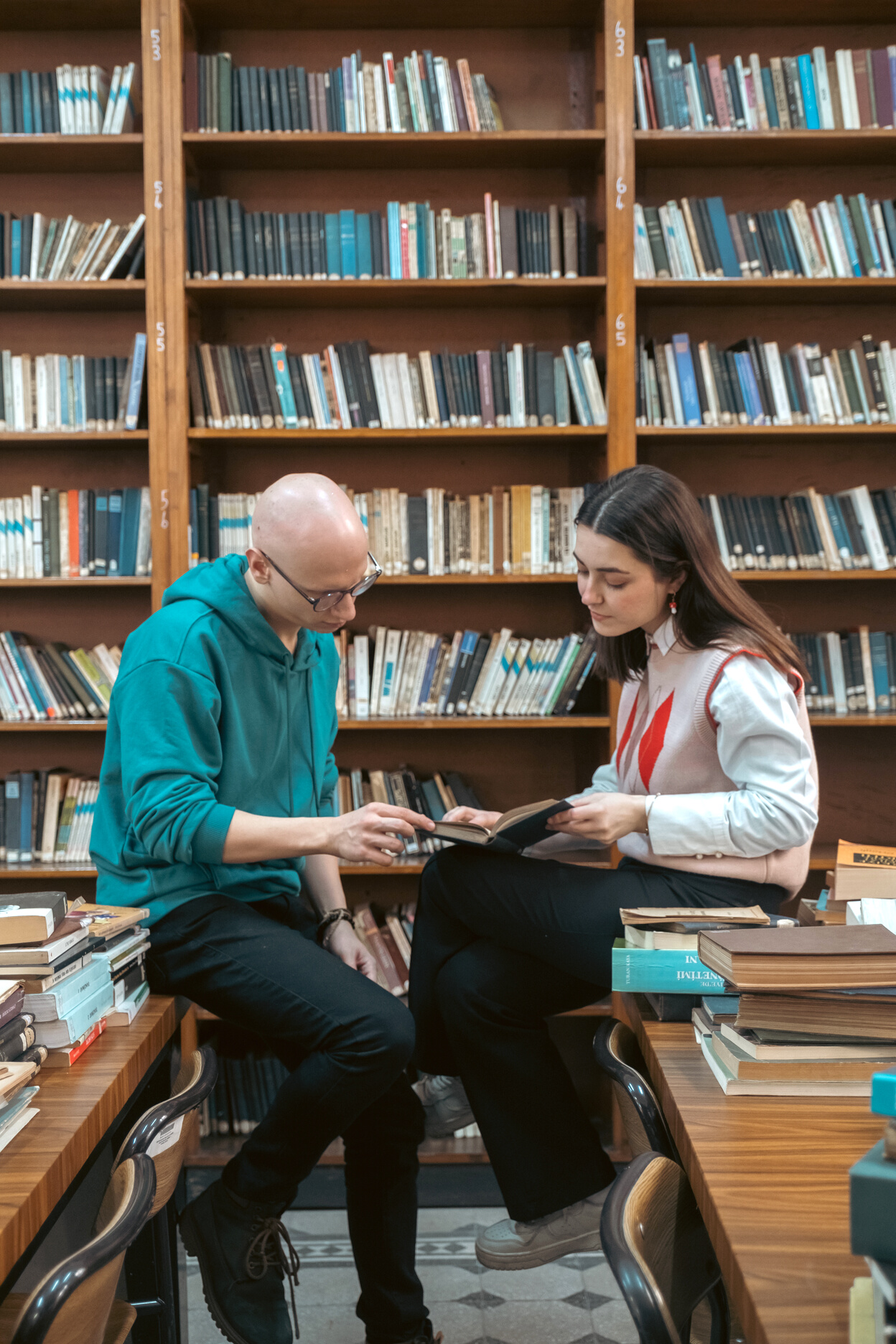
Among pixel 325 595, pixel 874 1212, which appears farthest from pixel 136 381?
pixel 874 1212

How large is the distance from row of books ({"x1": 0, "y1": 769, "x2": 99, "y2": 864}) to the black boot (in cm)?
144

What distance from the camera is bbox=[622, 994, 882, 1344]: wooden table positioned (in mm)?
750

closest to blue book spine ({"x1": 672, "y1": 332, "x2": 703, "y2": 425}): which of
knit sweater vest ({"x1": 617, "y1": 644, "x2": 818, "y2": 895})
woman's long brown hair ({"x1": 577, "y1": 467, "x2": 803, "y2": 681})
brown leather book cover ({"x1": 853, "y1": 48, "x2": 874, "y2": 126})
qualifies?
brown leather book cover ({"x1": 853, "y1": 48, "x2": 874, "y2": 126})

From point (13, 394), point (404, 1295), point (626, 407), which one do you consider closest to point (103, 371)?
point (13, 394)

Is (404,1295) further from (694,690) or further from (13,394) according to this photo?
(13,394)

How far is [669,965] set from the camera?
4.42ft

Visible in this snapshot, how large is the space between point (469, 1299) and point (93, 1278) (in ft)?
4.88

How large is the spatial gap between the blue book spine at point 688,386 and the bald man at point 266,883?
4.54ft

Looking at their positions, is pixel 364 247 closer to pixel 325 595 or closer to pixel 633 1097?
pixel 325 595

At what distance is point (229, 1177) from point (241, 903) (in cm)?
41

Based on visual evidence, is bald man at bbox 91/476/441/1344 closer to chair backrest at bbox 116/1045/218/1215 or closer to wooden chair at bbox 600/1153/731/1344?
chair backrest at bbox 116/1045/218/1215

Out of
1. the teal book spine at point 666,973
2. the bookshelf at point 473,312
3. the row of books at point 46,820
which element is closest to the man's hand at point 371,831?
the teal book spine at point 666,973

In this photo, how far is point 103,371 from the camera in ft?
9.49

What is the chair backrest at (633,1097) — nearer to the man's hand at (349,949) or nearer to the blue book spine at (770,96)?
the man's hand at (349,949)
